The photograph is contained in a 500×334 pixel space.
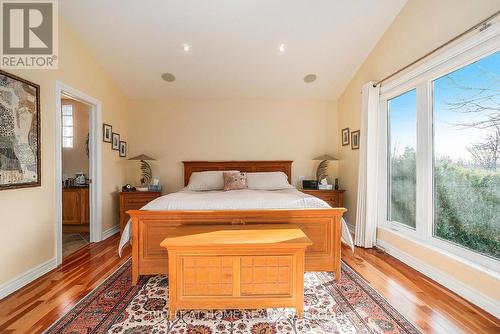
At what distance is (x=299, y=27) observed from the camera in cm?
314

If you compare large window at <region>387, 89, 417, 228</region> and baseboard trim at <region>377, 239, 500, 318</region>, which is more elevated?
large window at <region>387, 89, 417, 228</region>

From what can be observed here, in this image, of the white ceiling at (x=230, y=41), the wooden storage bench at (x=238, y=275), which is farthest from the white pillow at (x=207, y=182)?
the wooden storage bench at (x=238, y=275)

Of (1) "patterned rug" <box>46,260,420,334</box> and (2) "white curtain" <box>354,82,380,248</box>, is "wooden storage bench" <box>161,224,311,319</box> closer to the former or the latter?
(1) "patterned rug" <box>46,260,420,334</box>

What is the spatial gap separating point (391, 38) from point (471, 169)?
1871mm

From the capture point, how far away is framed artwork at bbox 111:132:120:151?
401 cm

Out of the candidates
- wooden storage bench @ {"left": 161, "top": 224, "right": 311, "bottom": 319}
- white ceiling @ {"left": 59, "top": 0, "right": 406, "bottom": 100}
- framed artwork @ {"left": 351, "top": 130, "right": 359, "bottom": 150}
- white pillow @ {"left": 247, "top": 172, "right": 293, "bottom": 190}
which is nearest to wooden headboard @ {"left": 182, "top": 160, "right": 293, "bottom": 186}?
white pillow @ {"left": 247, "top": 172, "right": 293, "bottom": 190}

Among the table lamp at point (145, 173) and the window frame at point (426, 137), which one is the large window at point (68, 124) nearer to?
the table lamp at point (145, 173)

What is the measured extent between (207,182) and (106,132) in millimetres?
1726

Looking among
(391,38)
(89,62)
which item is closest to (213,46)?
(89,62)

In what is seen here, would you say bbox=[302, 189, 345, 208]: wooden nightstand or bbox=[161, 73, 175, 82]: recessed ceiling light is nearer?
bbox=[161, 73, 175, 82]: recessed ceiling light

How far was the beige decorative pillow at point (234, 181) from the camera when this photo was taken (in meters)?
3.76

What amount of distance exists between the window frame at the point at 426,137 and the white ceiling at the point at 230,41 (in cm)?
89

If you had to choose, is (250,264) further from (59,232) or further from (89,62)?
(89,62)

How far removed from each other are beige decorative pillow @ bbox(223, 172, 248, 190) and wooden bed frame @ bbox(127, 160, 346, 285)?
52.2 inches
